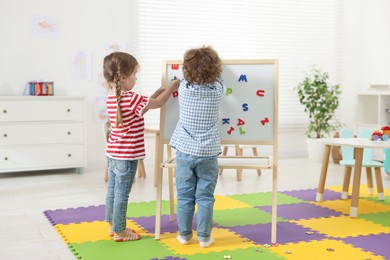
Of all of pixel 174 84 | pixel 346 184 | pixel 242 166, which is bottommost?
pixel 346 184

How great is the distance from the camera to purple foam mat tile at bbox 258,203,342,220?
12.7 ft

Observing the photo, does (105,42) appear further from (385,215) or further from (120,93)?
(385,215)

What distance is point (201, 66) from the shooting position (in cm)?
308

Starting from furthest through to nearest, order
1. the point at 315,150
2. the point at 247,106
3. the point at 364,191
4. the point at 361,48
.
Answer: the point at 361,48 → the point at 315,150 → the point at 364,191 → the point at 247,106

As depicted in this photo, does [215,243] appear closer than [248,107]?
Yes

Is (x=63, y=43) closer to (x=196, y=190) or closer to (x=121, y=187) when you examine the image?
(x=121, y=187)

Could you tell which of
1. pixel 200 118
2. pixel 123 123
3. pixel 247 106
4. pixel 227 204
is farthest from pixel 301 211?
pixel 123 123

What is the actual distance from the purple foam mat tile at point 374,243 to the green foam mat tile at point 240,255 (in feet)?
1.72

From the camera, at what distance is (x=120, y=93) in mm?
3178

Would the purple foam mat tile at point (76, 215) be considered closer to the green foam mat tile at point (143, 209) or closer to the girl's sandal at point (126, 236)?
the green foam mat tile at point (143, 209)

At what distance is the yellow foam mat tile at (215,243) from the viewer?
10.2 ft

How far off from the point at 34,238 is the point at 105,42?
10.7 feet

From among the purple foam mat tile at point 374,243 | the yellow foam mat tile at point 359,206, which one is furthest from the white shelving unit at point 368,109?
the purple foam mat tile at point 374,243

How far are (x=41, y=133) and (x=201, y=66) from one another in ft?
9.98
